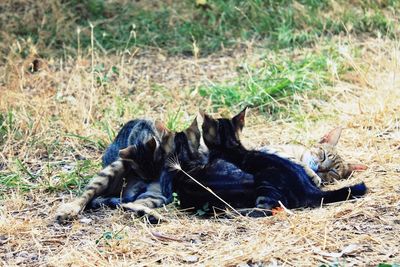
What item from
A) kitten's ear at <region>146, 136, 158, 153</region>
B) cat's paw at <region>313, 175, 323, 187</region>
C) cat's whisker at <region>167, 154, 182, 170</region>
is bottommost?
cat's paw at <region>313, 175, 323, 187</region>

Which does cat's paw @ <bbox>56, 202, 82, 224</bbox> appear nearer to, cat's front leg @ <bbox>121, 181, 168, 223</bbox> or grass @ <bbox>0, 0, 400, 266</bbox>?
grass @ <bbox>0, 0, 400, 266</bbox>

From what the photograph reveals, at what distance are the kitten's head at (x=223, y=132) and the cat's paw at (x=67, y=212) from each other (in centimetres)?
89

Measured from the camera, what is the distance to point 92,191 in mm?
5203

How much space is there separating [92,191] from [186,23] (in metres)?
4.22

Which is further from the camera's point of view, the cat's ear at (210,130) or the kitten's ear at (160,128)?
the kitten's ear at (160,128)

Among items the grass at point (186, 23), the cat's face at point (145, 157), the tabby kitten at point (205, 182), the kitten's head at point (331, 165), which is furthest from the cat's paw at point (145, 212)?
the grass at point (186, 23)

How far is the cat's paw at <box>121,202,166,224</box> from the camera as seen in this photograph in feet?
15.9

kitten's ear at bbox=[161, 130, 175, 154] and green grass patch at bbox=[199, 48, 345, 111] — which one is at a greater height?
kitten's ear at bbox=[161, 130, 175, 154]

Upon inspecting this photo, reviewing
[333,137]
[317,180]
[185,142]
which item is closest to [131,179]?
[185,142]

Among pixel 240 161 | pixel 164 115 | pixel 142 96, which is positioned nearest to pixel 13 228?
pixel 240 161

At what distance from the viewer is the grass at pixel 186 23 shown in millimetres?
8695

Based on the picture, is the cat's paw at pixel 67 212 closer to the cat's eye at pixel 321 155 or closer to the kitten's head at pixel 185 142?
the kitten's head at pixel 185 142

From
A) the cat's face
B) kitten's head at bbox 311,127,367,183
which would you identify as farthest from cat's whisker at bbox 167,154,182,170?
kitten's head at bbox 311,127,367,183

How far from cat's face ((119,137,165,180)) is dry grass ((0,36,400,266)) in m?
0.41
